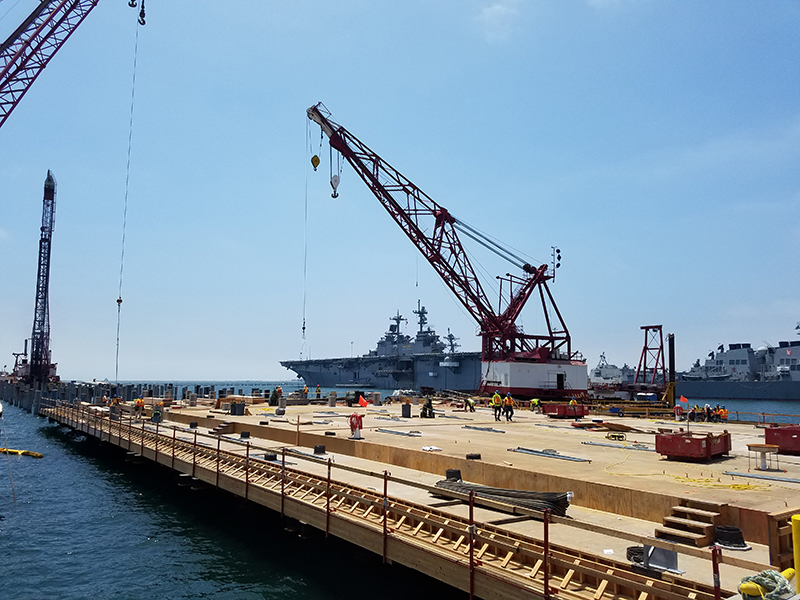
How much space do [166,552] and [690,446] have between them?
62.0 feet

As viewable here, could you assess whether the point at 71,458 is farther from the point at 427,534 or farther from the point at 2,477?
the point at 427,534

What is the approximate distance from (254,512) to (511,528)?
1483 centimetres

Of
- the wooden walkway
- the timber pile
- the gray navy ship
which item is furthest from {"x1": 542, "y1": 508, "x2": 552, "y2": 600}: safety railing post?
the gray navy ship

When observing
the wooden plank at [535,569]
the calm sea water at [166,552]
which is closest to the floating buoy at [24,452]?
the calm sea water at [166,552]

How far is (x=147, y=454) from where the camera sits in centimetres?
3061

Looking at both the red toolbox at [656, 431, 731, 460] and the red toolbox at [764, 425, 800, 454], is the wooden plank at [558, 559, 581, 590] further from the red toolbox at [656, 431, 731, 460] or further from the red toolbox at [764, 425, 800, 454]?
the red toolbox at [764, 425, 800, 454]

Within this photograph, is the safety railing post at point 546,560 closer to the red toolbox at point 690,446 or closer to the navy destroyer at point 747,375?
the red toolbox at point 690,446

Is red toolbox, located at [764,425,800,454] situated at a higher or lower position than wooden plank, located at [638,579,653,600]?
higher

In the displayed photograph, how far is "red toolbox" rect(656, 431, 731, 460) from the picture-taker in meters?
19.3

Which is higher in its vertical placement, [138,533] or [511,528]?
[511,528]

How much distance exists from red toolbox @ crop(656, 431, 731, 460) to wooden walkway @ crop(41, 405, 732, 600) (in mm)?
10543

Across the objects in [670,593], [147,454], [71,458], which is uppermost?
[670,593]

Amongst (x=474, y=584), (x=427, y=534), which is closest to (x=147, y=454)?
(x=427, y=534)

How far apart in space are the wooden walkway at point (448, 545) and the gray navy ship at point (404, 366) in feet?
385
